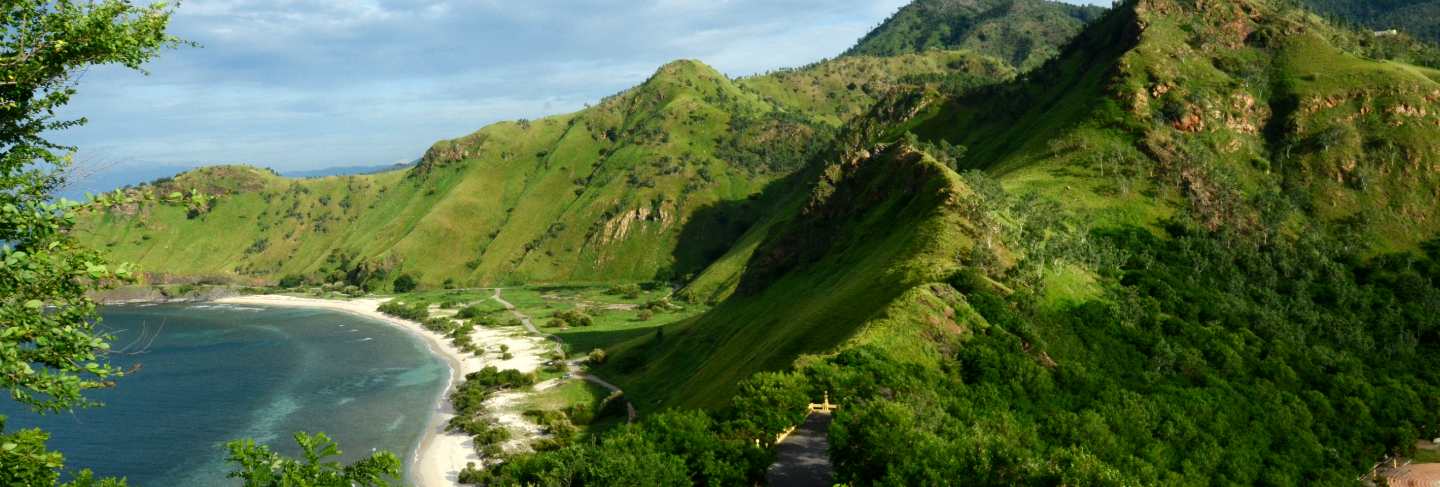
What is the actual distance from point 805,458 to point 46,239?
43.8 meters

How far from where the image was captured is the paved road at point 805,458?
1891 inches

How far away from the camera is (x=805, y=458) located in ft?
168

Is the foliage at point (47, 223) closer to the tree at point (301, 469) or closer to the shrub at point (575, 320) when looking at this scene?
the tree at point (301, 469)

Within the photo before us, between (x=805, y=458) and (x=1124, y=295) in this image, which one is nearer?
(x=805, y=458)

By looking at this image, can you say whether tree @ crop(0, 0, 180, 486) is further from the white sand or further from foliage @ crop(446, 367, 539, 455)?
foliage @ crop(446, 367, 539, 455)

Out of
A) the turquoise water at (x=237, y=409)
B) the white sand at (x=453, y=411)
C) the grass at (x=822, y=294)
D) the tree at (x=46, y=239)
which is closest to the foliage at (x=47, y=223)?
the tree at (x=46, y=239)

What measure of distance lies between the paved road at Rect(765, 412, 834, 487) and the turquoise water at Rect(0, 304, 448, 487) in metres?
66.0

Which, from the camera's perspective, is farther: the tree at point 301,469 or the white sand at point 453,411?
the white sand at point 453,411

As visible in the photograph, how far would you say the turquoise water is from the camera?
345 feet

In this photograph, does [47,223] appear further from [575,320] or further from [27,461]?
[575,320]

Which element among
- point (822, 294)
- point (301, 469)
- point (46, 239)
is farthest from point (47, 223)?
point (822, 294)

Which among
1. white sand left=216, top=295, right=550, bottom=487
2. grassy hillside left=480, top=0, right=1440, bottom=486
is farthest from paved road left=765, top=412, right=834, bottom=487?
white sand left=216, top=295, right=550, bottom=487

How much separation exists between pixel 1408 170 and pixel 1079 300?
9524 cm

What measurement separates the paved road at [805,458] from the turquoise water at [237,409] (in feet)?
217
